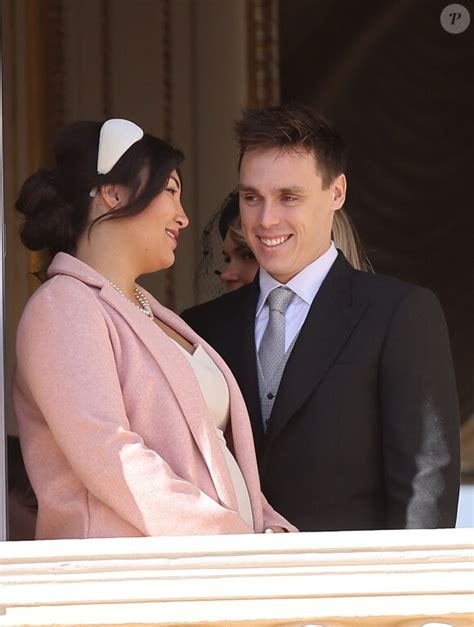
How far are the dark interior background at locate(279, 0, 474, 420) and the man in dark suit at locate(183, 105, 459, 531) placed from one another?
1411mm

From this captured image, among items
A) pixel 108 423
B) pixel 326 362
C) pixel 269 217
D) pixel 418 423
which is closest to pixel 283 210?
pixel 269 217

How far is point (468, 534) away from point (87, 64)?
2.49 metres

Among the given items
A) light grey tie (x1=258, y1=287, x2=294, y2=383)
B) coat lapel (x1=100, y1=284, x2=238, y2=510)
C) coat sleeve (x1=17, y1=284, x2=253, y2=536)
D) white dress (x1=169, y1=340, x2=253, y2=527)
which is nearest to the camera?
coat sleeve (x1=17, y1=284, x2=253, y2=536)

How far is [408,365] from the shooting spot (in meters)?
3.84

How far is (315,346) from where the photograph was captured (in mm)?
3924

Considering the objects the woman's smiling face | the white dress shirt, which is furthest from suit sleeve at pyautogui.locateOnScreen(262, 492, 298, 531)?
the woman's smiling face

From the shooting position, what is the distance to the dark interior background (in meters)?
5.48

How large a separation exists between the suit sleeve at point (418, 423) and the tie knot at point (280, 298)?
0.94 ft

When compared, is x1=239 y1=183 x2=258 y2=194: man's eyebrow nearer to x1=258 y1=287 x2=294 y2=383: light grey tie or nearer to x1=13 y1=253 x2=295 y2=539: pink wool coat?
x1=258 y1=287 x2=294 y2=383: light grey tie

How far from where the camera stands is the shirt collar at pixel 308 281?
405cm

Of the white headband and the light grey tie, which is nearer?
the white headband

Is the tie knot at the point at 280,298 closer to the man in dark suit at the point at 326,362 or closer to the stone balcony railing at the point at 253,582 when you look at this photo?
the man in dark suit at the point at 326,362

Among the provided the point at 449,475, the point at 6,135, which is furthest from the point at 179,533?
the point at 6,135

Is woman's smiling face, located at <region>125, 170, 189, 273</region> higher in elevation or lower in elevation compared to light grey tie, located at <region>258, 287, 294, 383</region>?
higher
